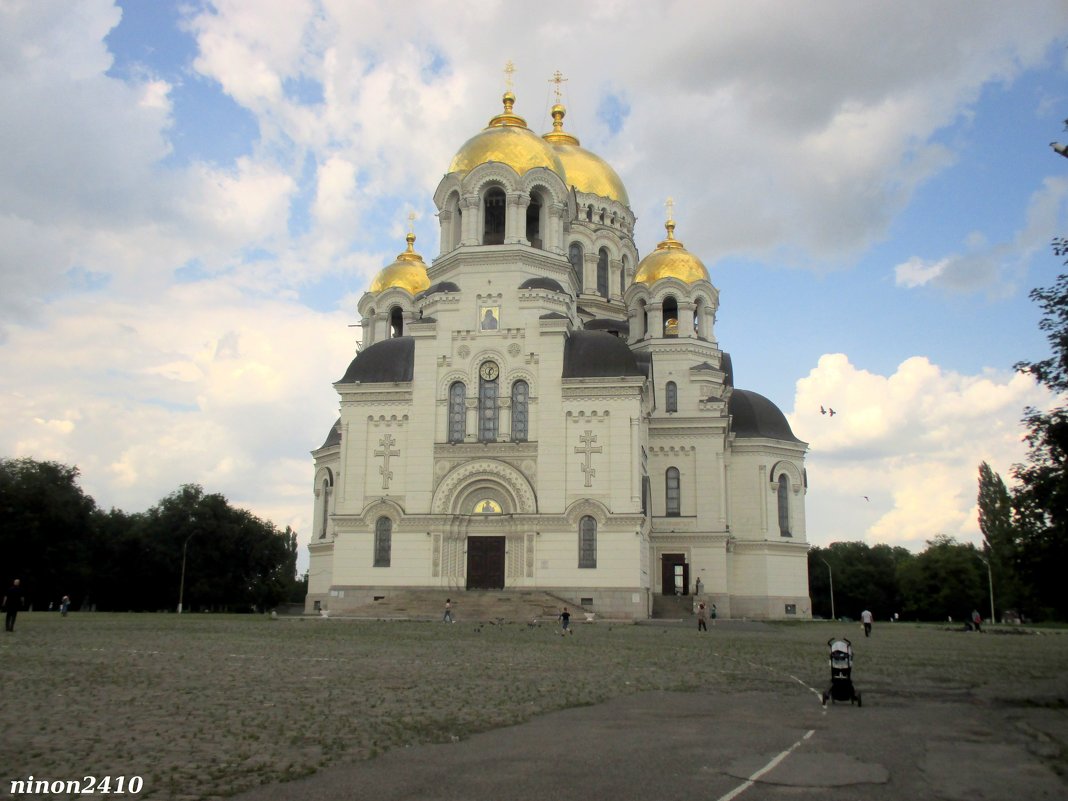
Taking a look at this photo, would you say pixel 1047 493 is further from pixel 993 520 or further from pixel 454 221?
pixel 993 520

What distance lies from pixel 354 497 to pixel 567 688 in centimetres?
3083

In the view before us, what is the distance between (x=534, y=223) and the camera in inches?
1893

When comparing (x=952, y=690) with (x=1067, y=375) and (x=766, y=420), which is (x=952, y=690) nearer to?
(x=1067, y=375)

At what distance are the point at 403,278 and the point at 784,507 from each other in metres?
23.9

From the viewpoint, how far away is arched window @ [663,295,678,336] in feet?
172

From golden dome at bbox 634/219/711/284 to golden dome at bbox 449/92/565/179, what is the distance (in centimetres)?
824

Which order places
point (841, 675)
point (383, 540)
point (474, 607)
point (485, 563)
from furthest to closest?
point (383, 540), point (485, 563), point (474, 607), point (841, 675)

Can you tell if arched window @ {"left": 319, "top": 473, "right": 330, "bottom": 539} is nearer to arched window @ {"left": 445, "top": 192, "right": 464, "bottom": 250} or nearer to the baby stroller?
arched window @ {"left": 445, "top": 192, "right": 464, "bottom": 250}

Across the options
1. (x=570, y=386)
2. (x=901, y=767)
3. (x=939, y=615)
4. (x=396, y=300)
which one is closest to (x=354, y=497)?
(x=570, y=386)

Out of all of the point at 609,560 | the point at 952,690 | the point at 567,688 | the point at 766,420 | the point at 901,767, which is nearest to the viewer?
the point at 901,767

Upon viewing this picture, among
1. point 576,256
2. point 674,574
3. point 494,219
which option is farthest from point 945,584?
point 494,219

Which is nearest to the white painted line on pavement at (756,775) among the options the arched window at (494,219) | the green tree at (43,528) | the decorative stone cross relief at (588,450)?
the decorative stone cross relief at (588,450)

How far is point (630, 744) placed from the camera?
1009 cm

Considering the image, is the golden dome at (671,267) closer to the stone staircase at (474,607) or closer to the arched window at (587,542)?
the arched window at (587,542)
